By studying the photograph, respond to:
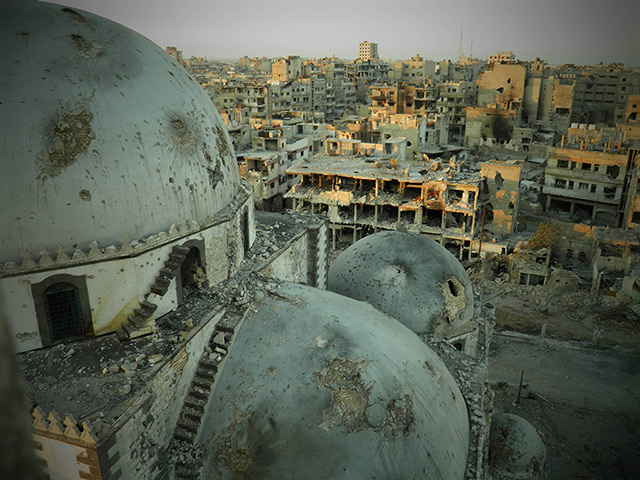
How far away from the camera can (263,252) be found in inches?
634

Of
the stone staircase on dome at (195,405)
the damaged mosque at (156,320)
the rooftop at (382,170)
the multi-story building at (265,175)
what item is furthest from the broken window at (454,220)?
the stone staircase on dome at (195,405)

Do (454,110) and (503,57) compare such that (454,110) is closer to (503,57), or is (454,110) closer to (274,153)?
(274,153)

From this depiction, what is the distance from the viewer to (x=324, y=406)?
10.9 metres

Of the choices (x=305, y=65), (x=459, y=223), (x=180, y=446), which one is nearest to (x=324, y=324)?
(x=180, y=446)

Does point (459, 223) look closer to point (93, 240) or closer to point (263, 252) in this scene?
point (263, 252)

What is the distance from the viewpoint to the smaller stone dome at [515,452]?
1538cm

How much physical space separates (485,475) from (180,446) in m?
9.06

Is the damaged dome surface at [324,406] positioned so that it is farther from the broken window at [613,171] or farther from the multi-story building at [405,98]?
the multi-story building at [405,98]

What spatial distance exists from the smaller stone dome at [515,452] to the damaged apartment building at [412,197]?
20899 mm

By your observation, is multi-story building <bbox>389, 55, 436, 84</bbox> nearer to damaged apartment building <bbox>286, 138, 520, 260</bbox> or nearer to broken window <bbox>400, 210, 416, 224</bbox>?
damaged apartment building <bbox>286, 138, 520, 260</bbox>

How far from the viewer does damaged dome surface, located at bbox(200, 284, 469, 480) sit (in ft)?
34.7

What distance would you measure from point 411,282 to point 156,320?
9716mm

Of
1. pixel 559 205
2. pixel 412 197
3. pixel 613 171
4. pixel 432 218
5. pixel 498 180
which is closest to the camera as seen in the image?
pixel 432 218

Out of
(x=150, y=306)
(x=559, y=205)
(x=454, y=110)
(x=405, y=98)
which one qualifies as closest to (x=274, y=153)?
(x=559, y=205)
